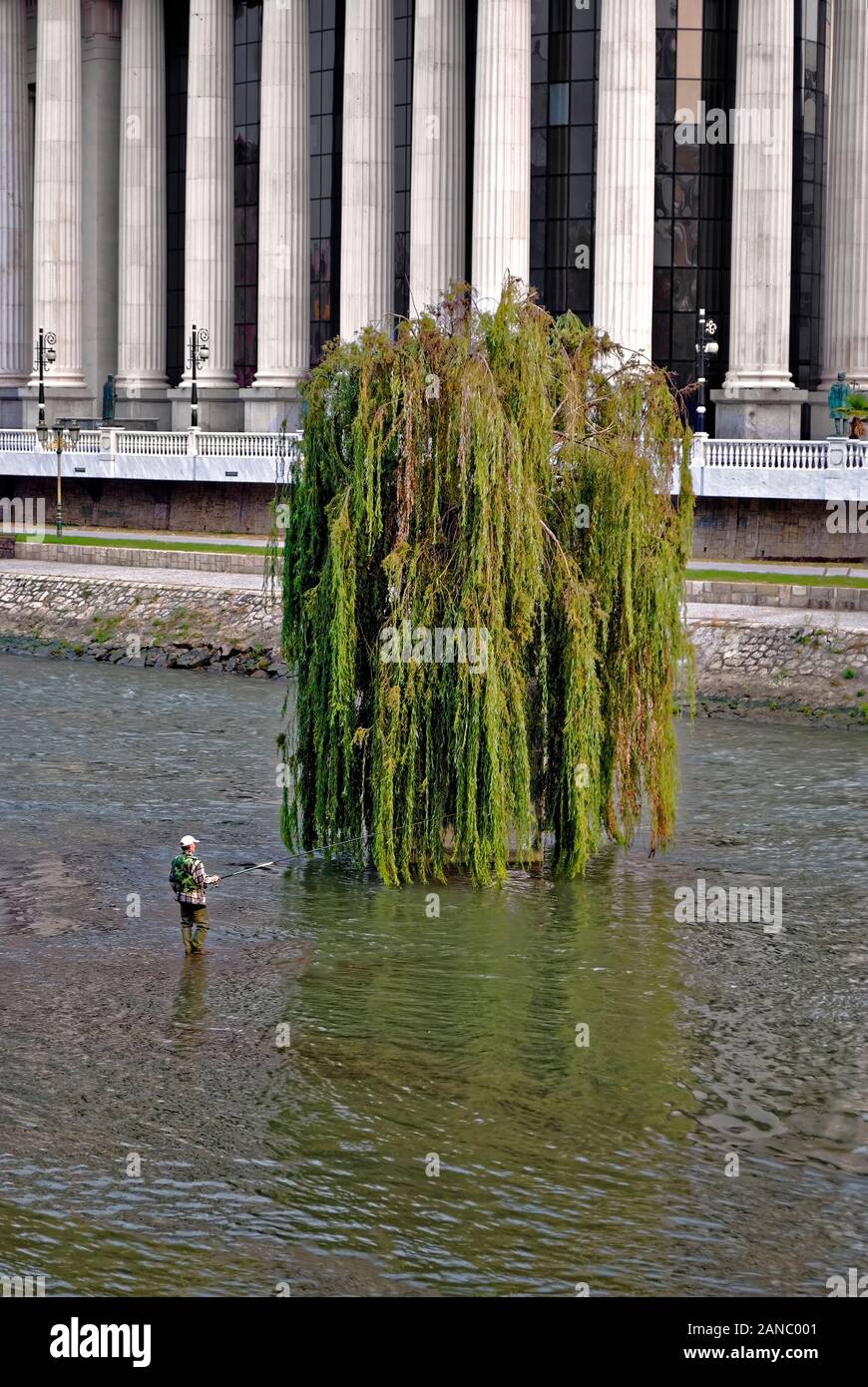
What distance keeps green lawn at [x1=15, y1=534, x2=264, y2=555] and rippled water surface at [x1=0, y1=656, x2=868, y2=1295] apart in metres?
29.6

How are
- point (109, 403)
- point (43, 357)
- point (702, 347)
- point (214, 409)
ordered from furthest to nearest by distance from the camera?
point (109, 403) < point (43, 357) < point (214, 409) < point (702, 347)

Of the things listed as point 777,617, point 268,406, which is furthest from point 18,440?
point 777,617

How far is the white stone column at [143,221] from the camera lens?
286 feet

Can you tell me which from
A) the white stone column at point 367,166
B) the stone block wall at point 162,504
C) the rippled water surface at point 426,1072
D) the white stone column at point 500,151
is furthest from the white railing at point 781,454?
the rippled water surface at point 426,1072

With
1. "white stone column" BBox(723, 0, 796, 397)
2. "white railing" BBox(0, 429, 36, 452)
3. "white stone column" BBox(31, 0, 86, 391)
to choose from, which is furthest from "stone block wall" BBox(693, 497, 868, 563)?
"white stone column" BBox(31, 0, 86, 391)

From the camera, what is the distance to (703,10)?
79438mm

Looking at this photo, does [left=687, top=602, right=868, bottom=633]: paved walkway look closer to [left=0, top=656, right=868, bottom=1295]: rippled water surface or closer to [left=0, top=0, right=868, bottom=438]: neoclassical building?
[left=0, top=656, right=868, bottom=1295]: rippled water surface

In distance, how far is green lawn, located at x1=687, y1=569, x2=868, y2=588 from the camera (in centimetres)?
5344

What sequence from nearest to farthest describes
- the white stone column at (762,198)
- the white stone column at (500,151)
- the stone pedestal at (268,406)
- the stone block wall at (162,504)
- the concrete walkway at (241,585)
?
1. the concrete walkway at (241,585)
2. the white stone column at (762,198)
3. the white stone column at (500,151)
4. the stone block wall at (162,504)
5. the stone pedestal at (268,406)

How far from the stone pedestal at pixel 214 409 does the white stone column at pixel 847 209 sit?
22307 millimetres

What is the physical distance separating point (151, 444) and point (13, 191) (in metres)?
22.9

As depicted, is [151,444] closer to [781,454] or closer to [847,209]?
[781,454]

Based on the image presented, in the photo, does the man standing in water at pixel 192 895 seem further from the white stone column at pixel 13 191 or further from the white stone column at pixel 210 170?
the white stone column at pixel 13 191

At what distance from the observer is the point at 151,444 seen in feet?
245
